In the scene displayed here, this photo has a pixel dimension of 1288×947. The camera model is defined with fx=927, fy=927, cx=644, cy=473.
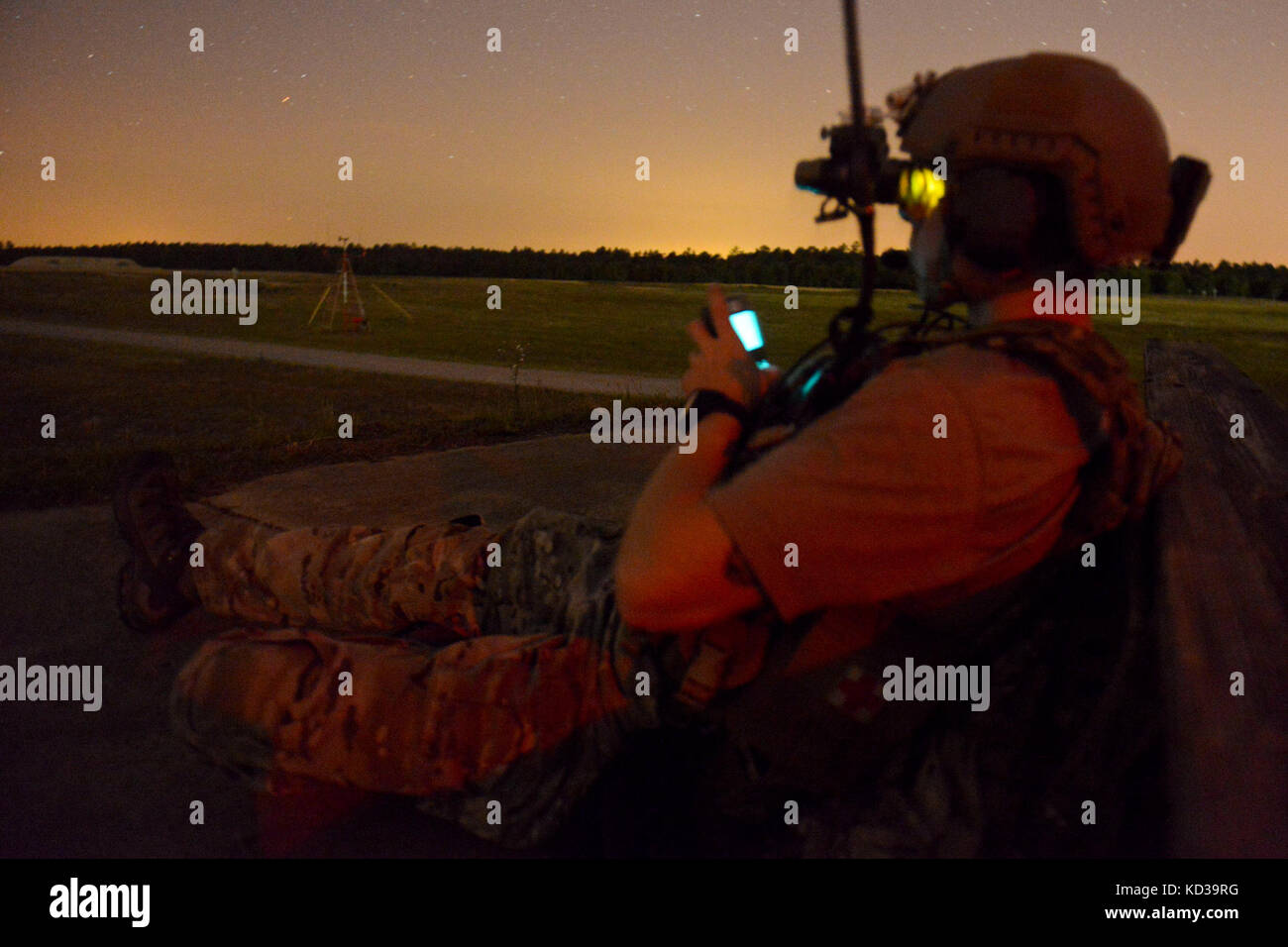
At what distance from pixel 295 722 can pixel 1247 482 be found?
2.14 metres

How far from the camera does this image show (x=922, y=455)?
4.35 ft

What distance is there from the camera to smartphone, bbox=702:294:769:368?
1.74 m

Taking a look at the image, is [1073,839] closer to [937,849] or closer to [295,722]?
[937,849]

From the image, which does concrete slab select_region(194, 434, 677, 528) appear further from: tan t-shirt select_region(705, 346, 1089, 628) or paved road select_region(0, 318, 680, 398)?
paved road select_region(0, 318, 680, 398)

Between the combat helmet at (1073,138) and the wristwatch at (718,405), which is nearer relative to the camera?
the combat helmet at (1073,138)

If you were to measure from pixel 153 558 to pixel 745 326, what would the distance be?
1991 millimetres

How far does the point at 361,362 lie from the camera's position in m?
11.5

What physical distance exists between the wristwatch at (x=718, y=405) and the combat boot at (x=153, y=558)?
5.98 ft

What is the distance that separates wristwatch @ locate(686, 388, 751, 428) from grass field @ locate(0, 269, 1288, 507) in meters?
0.48

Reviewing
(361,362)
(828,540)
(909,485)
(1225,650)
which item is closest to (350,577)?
(828,540)

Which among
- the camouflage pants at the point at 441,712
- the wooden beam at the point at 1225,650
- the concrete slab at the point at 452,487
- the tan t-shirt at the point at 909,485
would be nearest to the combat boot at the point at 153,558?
the camouflage pants at the point at 441,712

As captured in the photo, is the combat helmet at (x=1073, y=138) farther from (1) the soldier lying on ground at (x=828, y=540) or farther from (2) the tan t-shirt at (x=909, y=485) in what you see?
(2) the tan t-shirt at (x=909, y=485)

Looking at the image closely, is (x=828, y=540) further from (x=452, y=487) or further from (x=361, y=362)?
(x=361, y=362)

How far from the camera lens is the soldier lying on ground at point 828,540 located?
53.2 inches
